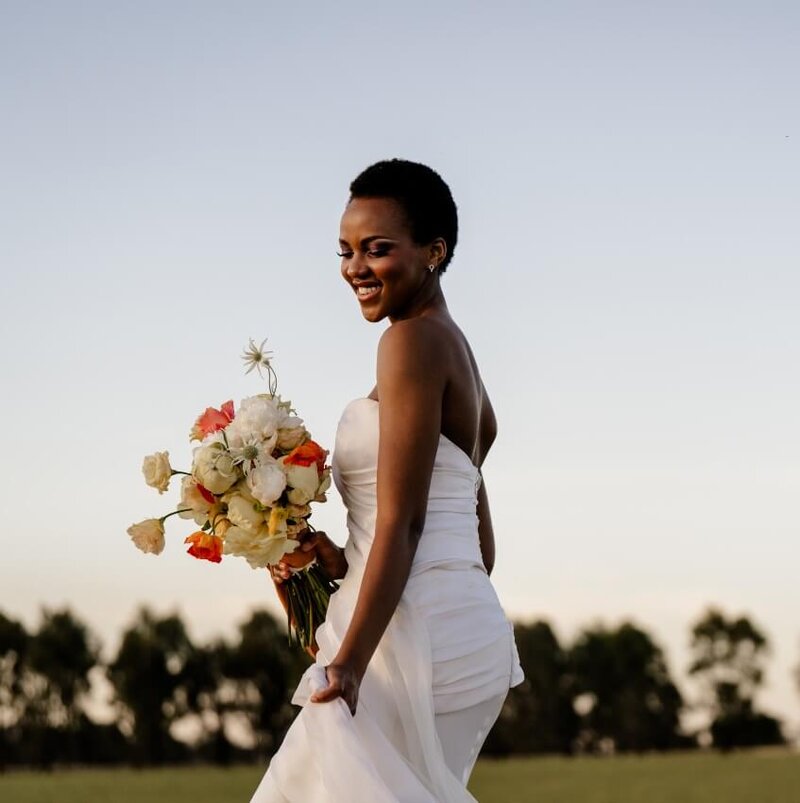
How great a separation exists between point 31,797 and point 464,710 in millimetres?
32505

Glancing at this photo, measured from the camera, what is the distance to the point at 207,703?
55.8 meters

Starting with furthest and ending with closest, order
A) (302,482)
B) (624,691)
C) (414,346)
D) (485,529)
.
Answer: (624,691), (485,529), (302,482), (414,346)

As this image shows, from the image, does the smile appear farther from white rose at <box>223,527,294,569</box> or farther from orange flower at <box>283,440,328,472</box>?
white rose at <box>223,527,294,569</box>

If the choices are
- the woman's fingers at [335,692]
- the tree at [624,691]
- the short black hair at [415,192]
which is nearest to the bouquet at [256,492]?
the woman's fingers at [335,692]

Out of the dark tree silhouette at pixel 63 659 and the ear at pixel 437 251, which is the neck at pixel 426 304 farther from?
the dark tree silhouette at pixel 63 659

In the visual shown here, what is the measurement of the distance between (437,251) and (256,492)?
1.25 meters

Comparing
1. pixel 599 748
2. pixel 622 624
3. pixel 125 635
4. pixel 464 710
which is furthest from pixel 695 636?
pixel 464 710

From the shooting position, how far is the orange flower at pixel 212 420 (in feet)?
18.1

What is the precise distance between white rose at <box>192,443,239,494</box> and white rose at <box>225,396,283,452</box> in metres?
0.07

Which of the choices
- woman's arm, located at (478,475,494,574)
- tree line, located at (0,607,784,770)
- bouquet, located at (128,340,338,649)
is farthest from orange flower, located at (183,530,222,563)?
tree line, located at (0,607,784,770)

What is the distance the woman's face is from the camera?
5.26 metres

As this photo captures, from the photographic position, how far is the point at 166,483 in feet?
18.0

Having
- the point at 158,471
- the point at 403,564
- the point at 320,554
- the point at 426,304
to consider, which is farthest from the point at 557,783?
the point at 403,564

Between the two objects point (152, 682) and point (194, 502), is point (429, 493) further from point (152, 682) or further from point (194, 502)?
point (152, 682)
